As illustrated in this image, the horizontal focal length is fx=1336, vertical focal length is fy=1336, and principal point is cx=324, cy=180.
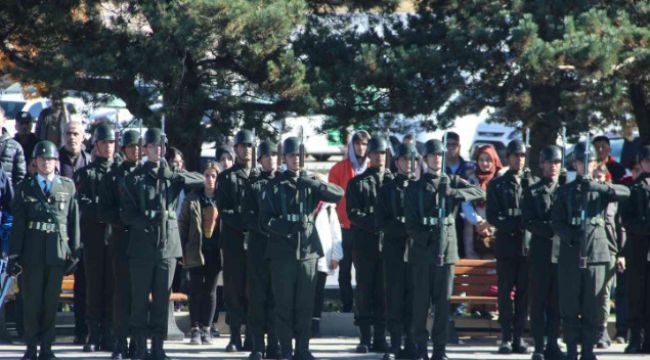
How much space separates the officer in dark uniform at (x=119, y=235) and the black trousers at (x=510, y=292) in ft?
12.2

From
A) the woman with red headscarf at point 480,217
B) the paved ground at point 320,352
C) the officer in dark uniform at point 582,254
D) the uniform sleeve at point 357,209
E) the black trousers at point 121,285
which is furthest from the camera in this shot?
the woman with red headscarf at point 480,217

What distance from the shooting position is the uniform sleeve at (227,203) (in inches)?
521

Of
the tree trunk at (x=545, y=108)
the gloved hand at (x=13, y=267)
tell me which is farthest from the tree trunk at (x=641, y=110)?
the gloved hand at (x=13, y=267)

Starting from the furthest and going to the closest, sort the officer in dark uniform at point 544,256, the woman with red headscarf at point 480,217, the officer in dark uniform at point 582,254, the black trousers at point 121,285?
1. the woman with red headscarf at point 480,217
2. the officer in dark uniform at point 544,256
3. the black trousers at point 121,285
4. the officer in dark uniform at point 582,254

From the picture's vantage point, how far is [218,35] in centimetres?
1500

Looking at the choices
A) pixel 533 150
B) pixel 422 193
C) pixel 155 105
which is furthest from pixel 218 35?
pixel 533 150

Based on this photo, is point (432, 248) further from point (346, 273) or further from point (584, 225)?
point (346, 273)

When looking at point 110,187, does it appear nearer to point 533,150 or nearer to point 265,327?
point 265,327

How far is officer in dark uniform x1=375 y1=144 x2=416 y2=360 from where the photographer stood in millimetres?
13070

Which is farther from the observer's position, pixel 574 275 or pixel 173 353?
pixel 173 353

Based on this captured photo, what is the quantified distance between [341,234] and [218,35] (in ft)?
8.64

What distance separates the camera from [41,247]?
40.4ft

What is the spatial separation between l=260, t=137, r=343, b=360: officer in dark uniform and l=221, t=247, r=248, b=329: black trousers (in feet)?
2.85

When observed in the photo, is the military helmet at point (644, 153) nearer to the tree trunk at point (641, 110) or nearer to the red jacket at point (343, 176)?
the tree trunk at point (641, 110)
